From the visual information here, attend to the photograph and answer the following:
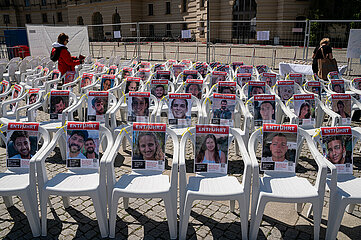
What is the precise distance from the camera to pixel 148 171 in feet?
11.3

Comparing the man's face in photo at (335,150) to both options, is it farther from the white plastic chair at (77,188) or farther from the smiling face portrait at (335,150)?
the white plastic chair at (77,188)

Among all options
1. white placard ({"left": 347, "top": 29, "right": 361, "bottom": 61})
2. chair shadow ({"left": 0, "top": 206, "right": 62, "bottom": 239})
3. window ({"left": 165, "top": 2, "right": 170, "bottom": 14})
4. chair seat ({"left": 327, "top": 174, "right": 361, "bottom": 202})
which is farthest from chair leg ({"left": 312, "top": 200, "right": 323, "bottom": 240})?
window ({"left": 165, "top": 2, "right": 170, "bottom": 14})

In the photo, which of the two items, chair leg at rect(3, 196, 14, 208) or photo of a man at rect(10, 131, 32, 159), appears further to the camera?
chair leg at rect(3, 196, 14, 208)

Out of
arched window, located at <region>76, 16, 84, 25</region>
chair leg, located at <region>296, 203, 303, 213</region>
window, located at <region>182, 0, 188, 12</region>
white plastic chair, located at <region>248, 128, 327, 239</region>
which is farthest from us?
arched window, located at <region>76, 16, 84, 25</region>

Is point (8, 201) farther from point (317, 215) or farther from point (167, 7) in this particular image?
point (167, 7)

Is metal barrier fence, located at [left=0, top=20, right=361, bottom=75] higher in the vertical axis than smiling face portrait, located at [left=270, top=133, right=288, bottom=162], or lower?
higher

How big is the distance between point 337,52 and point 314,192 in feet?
50.0

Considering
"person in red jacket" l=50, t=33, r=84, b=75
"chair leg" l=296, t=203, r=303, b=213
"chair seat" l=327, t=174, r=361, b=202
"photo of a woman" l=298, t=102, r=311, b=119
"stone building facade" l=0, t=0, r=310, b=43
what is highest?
"stone building facade" l=0, t=0, r=310, b=43

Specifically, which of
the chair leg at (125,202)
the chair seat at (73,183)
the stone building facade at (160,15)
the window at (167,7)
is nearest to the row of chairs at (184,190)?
the chair seat at (73,183)

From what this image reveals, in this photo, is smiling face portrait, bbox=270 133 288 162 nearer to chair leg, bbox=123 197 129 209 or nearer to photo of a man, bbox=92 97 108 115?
chair leg, bbox=123 197 129 209

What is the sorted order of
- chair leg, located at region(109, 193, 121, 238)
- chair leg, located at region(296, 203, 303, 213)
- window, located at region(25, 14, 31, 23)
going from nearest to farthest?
1. chair leg, located at region(109, 193, 121, 238)
2. chair leg, located at region(296, 203, 303, 213)
3. window, located at region(25, 14, 31, 23)

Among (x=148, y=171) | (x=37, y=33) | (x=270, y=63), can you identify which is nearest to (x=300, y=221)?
(x=148, y=171)

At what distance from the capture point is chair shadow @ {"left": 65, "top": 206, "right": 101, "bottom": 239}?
323 cm

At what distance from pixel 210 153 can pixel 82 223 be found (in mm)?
1617
